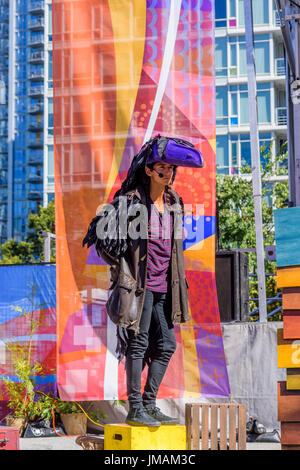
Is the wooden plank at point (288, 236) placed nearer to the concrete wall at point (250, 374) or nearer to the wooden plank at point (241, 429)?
the wooden plank at point (241, 429)

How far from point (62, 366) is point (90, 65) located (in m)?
2.62

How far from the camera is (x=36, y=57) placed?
68.9 meters

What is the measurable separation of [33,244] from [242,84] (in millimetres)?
14577

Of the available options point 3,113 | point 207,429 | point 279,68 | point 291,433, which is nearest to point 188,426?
point 207,429

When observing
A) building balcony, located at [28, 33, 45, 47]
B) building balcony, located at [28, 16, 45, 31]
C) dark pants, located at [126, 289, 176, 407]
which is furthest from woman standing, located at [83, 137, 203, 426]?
building balcony, located at [28, 16, 45, 31]

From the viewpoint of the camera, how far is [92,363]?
6.22 meters

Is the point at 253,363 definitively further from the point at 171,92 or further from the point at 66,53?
the point at 66,53

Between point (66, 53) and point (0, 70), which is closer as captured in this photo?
point (66, 53)

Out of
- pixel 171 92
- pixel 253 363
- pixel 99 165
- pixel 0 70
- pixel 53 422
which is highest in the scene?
pixel 0 70

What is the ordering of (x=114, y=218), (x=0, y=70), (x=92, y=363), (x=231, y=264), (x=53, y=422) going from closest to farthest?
(x=114, y=218) → (x=92, y=363) → (x=53, y=422) → (x=231, y=264) → (x=0, y=70)

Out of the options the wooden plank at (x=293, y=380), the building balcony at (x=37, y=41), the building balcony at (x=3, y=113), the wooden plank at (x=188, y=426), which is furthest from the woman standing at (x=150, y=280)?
the building balcony at (x=3, y=113)
